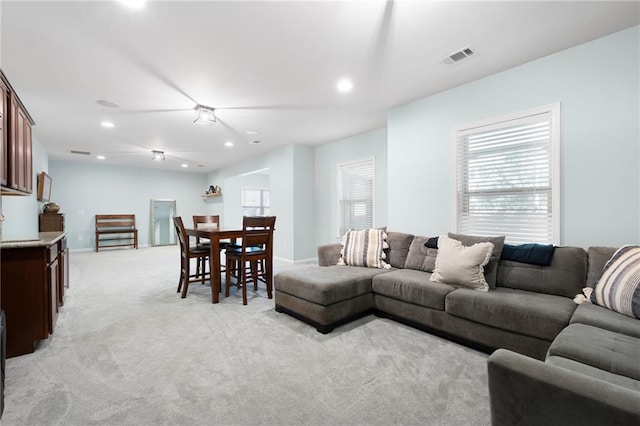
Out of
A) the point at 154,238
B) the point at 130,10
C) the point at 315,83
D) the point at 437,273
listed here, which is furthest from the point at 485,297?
the point at 154,238

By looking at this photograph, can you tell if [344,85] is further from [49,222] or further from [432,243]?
[49,222]

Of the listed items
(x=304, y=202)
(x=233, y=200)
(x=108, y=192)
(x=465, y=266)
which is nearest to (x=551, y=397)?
(x=465, y=266)

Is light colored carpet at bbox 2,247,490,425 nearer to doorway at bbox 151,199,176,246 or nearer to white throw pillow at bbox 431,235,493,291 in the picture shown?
white throw pillow at bbox 431,235,493,291

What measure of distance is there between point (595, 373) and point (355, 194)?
448cm

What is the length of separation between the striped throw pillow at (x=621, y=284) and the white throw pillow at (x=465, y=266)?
2.32ft

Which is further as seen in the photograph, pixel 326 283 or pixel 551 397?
pixel 326 283

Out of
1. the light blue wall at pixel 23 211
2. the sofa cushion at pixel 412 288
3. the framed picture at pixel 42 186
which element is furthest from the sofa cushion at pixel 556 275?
the framed picture at pixel 42 186

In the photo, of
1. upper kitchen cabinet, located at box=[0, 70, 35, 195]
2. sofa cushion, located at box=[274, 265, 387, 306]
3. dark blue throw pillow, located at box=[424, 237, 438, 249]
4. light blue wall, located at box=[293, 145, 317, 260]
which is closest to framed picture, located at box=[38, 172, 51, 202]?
upper kitchen cabinet, located at box=[0, 70, 35, 195]

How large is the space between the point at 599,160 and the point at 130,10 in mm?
3867

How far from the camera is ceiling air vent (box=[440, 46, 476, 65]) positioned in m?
2.53

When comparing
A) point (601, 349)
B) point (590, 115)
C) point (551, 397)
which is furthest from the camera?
point (590, 115)

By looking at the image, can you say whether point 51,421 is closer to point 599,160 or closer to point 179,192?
point 599,160

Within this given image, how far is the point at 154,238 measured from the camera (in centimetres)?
905

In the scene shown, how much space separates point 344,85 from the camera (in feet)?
10.6
